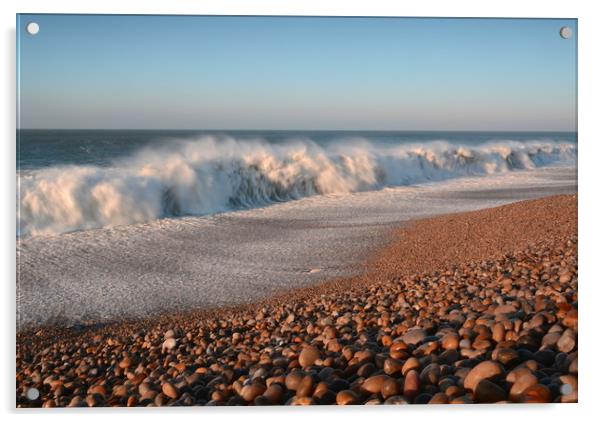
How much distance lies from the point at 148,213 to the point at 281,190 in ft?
2.69

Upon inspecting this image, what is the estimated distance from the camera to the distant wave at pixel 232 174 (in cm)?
326

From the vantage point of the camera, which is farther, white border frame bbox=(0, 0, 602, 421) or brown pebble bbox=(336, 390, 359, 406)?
white border frame bbox=(0, 0, 602, 421)

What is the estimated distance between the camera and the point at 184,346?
2957mm

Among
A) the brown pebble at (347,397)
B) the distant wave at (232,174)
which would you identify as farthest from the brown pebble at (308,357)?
the distant wave at (232,174)

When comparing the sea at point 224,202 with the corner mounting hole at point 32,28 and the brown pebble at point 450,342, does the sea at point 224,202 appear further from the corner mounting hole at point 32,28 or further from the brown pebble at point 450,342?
the brown pebble at point 450,342

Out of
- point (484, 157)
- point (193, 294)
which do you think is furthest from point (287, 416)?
point (484, 157)

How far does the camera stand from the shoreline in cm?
285

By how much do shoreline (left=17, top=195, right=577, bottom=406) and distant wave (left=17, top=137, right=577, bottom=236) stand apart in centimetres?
34

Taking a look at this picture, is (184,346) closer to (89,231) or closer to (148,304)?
(148,304)

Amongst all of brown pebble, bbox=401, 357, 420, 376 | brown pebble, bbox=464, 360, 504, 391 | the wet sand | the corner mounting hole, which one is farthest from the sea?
brown pebble, bbox=464, 360, 504, 391

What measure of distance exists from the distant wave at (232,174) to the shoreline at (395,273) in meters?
0.34

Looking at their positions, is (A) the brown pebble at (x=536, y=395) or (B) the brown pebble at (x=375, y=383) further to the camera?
(B) the brown pebble at (x=375, y=383)

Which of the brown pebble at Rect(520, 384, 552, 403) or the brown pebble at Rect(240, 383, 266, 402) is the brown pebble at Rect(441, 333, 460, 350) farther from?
the brown pebble at Rect(240, 383, 266, 402)

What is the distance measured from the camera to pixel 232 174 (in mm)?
4027
